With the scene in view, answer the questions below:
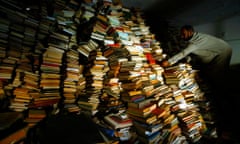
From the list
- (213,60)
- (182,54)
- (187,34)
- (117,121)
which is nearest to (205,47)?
(213,60)

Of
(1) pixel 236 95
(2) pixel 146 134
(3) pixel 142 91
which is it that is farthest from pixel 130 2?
(1) pixel 236 95

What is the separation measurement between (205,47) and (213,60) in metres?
0.42

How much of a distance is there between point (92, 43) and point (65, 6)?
75cm

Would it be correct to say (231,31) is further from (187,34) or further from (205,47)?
(187,34)

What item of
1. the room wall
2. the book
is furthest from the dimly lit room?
the room wall

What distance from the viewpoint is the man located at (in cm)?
377

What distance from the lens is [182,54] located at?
3646 millimetres

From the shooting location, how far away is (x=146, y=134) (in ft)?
9.01

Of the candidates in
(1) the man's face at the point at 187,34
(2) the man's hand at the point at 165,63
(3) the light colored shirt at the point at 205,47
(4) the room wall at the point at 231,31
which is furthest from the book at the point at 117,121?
(4) the room wall at the point at 231,31

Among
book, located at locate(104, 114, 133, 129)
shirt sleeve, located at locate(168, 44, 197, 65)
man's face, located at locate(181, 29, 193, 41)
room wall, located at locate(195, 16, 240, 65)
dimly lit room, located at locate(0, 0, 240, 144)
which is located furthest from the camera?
room wall, located at locate(195, 16, 240, 65)

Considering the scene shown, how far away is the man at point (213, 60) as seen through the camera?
12.4 feet

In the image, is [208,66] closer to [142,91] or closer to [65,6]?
[142,91]

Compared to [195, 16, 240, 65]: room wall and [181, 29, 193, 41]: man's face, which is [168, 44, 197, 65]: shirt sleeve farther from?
[195, 16, 240, 65]: room wall

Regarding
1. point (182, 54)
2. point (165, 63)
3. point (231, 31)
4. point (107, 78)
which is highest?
point (231, 31)
